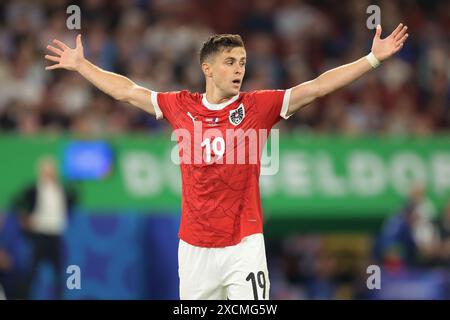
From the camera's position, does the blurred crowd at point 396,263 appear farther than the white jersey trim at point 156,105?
Yes

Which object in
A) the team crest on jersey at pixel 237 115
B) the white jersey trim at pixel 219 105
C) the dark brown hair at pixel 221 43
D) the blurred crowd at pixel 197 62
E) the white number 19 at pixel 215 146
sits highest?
the blurred crowd at pixel 197 62

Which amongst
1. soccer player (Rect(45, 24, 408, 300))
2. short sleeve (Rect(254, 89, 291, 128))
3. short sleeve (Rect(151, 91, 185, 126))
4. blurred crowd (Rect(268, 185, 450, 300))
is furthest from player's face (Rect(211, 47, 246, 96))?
blurred crowd (Rect(268, 185, 450, 300))

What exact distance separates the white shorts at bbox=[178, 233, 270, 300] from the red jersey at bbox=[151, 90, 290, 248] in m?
0.07

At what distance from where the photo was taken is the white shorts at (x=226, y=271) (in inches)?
289

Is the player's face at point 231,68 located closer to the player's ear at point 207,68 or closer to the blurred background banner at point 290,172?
the player's ear at point 207,68

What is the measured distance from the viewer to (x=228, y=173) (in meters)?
7.47

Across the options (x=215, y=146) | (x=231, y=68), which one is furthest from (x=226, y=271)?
(x=231, y=68)

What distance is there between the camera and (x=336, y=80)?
746cm

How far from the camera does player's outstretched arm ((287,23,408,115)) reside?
7.45 metres

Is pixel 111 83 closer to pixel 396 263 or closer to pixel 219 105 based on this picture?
pixel 219 105

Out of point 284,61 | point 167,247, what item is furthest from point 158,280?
point 284,61

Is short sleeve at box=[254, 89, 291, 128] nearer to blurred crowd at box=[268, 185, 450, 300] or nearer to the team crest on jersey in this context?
the team crest on jersey

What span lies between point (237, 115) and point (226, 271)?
3.90ft

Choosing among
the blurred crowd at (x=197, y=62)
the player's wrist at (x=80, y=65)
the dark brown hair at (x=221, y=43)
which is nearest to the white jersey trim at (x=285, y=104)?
the dark brown hair at (x=221, y=43)
